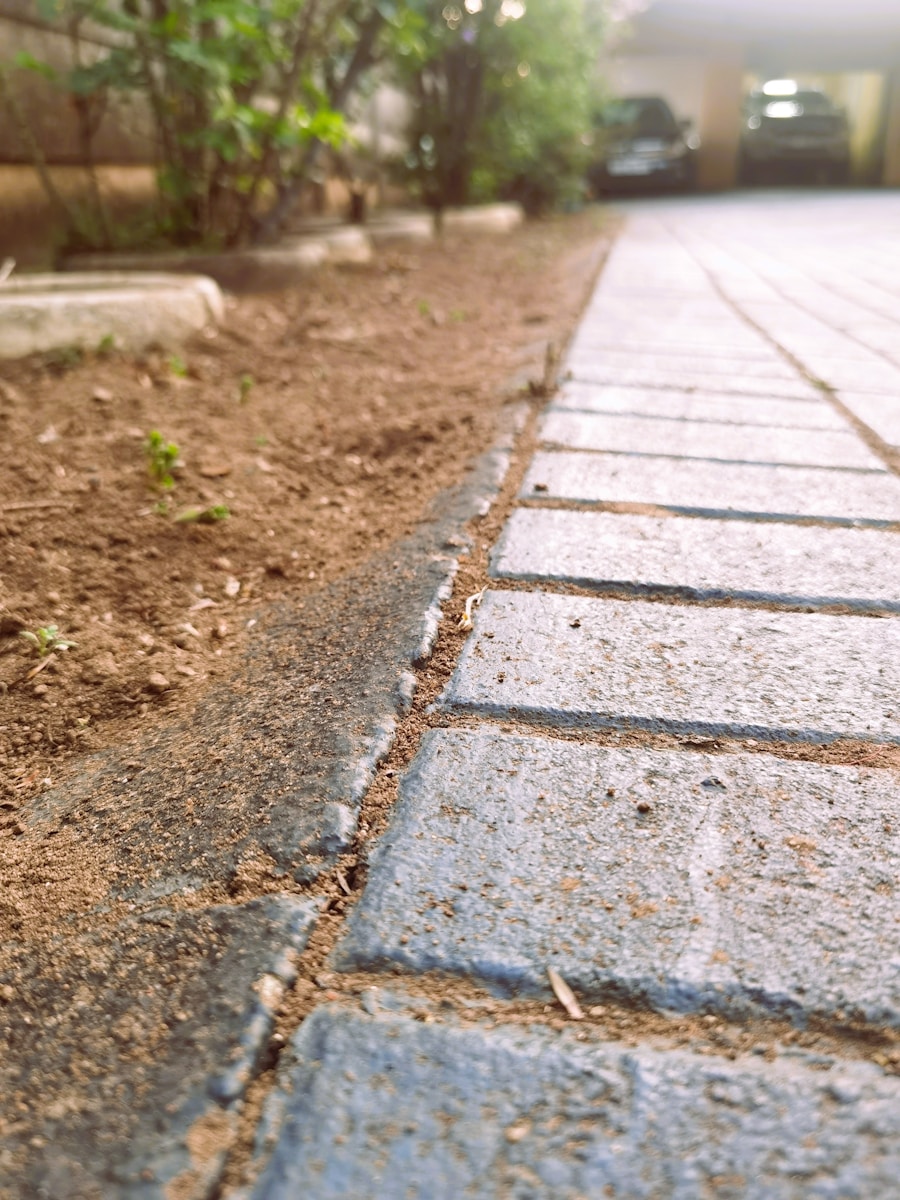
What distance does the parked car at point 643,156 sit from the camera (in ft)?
52.2

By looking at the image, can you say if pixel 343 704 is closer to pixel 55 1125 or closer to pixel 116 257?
pixel 55 1125

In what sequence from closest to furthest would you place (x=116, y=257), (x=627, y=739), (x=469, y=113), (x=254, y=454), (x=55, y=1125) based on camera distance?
(x=55, y=1125) → (x=627, y=739) → (x=254, y=454) → (x=116, y=257) → (x=469, y=113)

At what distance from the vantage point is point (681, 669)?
136 centimetres

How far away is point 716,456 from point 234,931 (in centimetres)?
170

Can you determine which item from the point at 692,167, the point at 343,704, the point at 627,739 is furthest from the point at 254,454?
the point at 692,167

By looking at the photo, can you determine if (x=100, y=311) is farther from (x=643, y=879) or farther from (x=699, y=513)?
(x=643, y=879)

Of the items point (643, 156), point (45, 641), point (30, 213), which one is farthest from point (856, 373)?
point (643, 156)

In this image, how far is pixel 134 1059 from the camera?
2.68 feet

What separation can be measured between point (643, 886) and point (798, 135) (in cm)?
1972

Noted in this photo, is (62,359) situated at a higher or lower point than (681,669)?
higher

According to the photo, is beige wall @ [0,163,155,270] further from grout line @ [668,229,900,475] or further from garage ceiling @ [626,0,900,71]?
garage ceiling @ [626,0,900,71]

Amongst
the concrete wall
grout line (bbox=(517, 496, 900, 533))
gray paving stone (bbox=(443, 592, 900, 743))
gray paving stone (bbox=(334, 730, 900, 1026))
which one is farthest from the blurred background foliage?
gray paving stone (bbox=(334, 730, 900, 1026))

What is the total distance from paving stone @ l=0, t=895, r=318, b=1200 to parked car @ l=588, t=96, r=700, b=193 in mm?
16410

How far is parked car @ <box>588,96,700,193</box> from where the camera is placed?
626 inches
